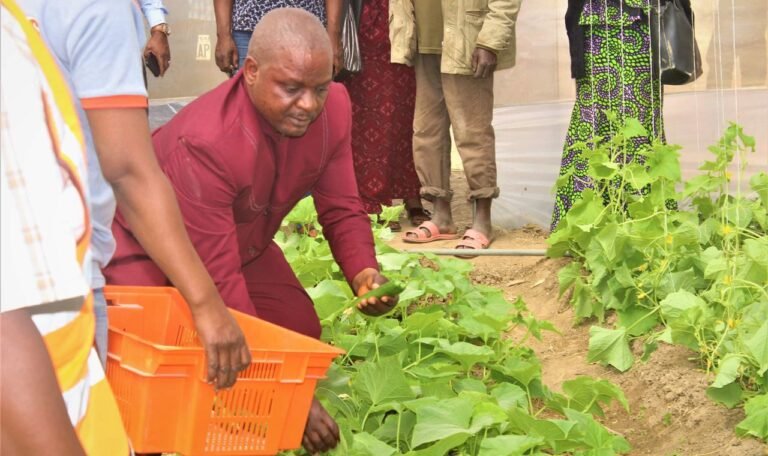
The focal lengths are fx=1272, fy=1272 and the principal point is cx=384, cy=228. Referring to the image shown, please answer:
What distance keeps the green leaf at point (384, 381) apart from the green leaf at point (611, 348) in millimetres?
1000

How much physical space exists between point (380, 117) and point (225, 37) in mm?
1274

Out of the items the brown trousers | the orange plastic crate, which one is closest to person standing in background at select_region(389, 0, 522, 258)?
the brown trousers

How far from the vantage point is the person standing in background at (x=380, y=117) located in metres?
6.36

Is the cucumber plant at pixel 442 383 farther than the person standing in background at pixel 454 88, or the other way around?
the person standing in background at pixel 454 88

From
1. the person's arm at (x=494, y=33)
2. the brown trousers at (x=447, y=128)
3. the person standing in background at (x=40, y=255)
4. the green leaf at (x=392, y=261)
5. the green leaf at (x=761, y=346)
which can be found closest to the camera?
the person standing in background at (x=40, y=255)

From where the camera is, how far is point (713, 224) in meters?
4.50

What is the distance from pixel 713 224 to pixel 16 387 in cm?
358

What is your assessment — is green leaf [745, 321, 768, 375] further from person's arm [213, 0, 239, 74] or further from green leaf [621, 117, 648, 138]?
person's arm [213, 0, 239, 74]

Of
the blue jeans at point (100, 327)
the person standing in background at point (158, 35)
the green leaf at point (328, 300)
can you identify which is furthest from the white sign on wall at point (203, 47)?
the blue jeans at point (100, 327)

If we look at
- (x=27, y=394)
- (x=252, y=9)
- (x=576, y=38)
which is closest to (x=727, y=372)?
(x=576, y=38)

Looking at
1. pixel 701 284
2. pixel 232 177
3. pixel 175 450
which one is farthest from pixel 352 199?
pixel 701 284

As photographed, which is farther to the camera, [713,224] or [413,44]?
[413,44]

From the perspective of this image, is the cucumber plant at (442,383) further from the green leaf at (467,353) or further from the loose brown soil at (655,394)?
the loose brown soil at (655,394)

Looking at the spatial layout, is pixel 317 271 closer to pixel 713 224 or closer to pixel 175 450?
pixel 713 224
